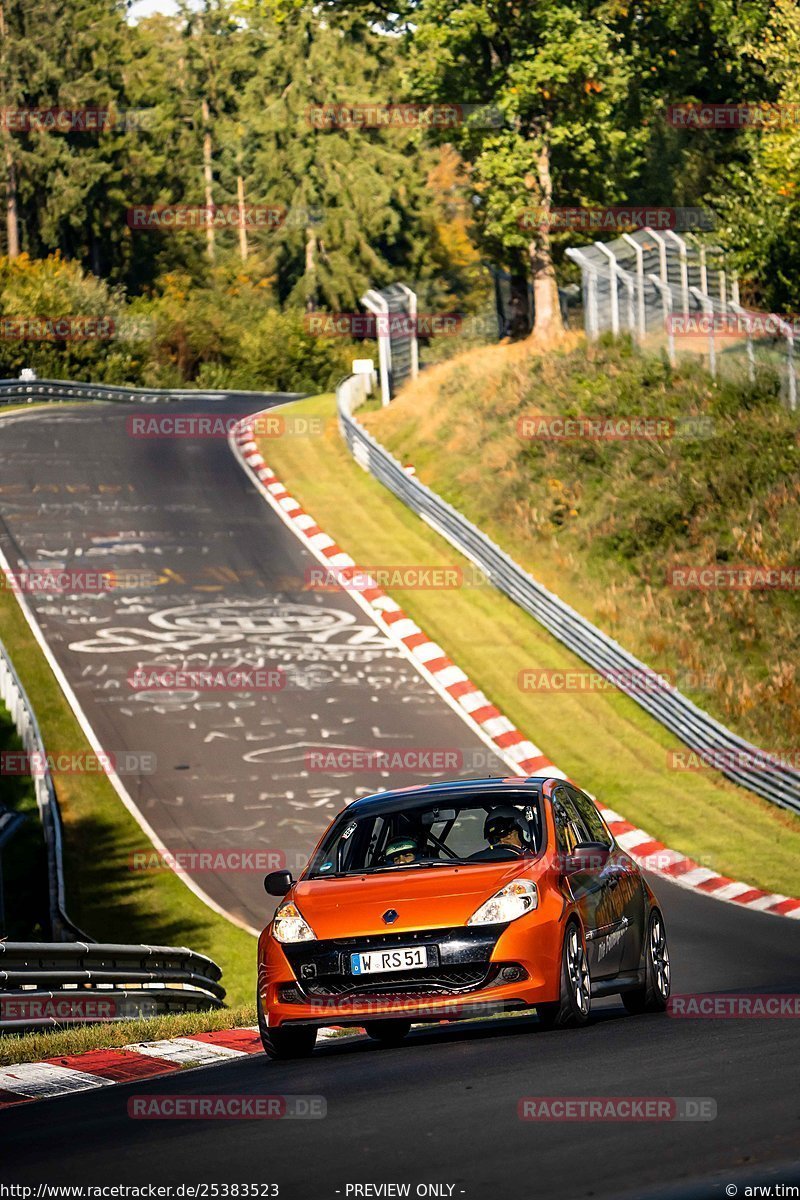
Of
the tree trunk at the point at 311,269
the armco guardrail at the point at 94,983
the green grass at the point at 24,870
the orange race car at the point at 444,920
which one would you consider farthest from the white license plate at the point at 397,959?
the tree trunk at the point at 311,269

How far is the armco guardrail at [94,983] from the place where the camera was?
40.8 feet

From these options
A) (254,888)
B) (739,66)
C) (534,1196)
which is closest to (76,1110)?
(534,1196)

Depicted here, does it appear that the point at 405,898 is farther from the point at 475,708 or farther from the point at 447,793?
the point at 475,708

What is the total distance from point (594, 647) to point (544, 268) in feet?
59.2

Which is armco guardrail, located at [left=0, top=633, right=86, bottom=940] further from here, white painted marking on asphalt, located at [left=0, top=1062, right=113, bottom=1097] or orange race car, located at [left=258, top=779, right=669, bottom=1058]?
orange race car, located at [left=258, top=779, right=669, bottom=1058]

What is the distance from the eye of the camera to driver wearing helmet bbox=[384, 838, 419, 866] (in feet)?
33.4

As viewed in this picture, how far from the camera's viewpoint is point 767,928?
690 inches

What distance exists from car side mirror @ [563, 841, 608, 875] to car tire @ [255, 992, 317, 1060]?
168cm

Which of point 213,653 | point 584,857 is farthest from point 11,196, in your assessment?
point 584,857

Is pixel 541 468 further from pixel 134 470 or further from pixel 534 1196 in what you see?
pixel 534 1196

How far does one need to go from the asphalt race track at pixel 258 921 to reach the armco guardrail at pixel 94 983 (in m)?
2.65

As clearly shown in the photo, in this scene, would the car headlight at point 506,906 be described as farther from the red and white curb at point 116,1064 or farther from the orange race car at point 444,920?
the red and white curb at point 116,1064

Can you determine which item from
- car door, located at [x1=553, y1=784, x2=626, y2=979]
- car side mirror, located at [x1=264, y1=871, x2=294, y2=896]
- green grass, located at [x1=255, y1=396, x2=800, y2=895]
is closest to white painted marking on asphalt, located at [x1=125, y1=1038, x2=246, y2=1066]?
car side mirror, located at [x1=264, y1=871, x2=294, y2=896]

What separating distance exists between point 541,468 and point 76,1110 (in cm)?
2750
